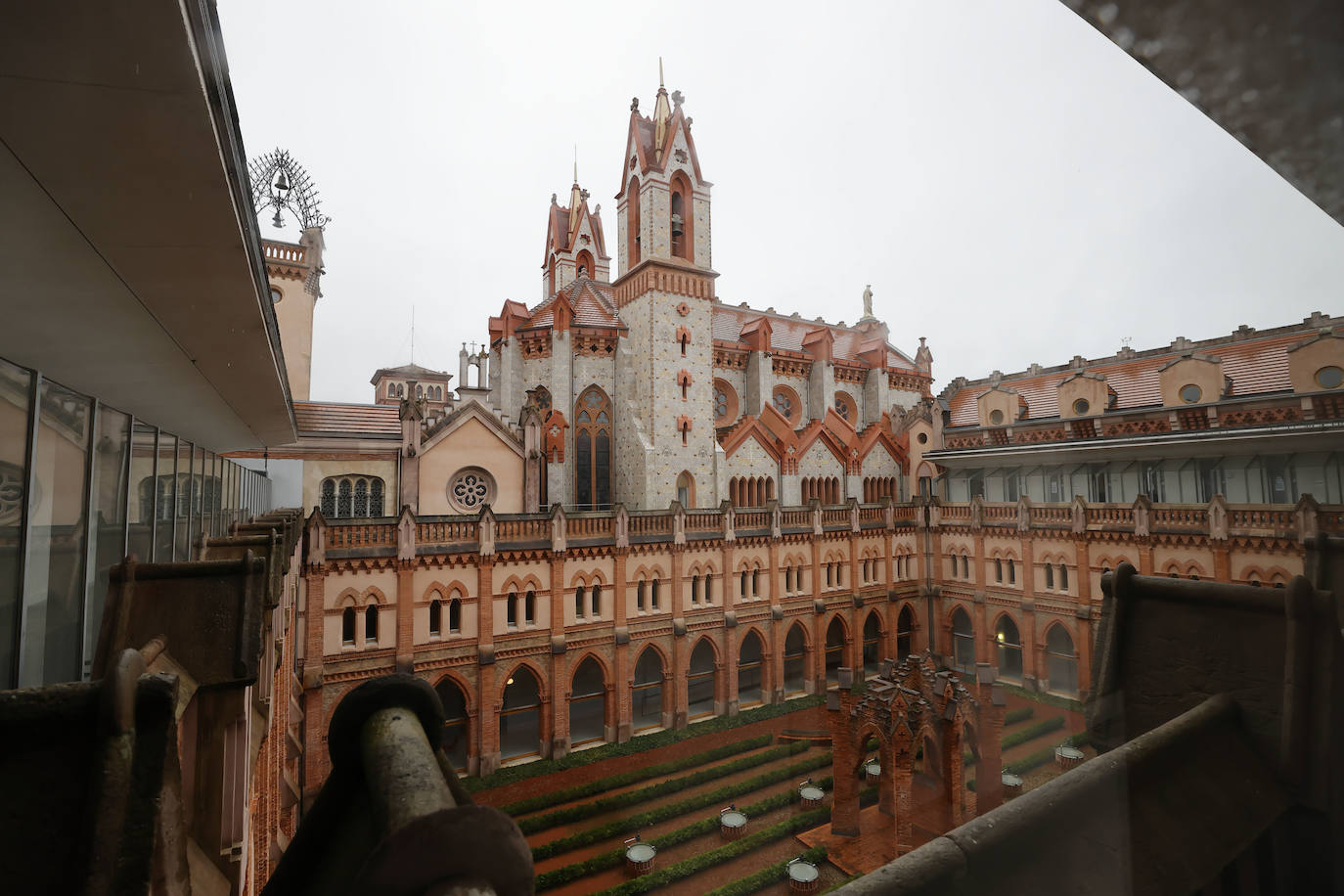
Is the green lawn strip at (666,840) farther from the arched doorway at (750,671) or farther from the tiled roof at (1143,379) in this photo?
the tiled roof at (1143,379)

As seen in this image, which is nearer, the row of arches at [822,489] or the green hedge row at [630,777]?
the green hedge row at [630,777]

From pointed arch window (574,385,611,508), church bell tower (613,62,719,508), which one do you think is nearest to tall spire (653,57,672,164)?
church bell tower (613,62,719,508)

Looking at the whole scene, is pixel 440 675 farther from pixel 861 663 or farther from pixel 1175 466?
pixel 1175 466

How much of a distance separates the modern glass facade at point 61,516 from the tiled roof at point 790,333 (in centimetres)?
2281

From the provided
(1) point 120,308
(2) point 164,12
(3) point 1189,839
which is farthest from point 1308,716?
(1) point 120,308

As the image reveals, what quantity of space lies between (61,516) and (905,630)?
2419 centimetres

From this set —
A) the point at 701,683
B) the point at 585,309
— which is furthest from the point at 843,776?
the point at 585,309

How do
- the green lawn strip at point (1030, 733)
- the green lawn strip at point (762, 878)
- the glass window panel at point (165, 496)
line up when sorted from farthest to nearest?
the green lawn strip at point (1030, 733), the green lawn strip at point (762, 878), the glass window panel at point (165, 496)

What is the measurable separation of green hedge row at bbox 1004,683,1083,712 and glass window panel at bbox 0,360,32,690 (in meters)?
19.9

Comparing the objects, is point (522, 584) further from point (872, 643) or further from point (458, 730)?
point (872, 643)

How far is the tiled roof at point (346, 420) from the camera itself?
17109 mm

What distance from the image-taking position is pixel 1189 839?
5.89 feet

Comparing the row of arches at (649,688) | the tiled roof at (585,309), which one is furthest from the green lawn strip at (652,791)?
the tiled roof at (585,309)

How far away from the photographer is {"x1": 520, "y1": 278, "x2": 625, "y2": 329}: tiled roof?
2173 cm
